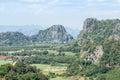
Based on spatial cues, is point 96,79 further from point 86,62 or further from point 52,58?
point 52,58

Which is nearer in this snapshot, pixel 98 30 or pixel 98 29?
pixel 98 30

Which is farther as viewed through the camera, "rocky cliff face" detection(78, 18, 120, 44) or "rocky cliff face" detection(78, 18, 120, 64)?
"rocky cliff face" detection(78, 18, 120, 44)

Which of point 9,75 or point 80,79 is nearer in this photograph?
point 9,75

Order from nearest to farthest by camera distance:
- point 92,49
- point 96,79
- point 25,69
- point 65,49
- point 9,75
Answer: point 9,75, point 25,69, point 96,79, point 92,49, point 65,49

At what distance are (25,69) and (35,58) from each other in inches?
2478

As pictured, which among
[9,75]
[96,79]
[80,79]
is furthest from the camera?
[80,79]

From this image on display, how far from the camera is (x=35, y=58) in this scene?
11394 cm

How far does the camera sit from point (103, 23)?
563 feet

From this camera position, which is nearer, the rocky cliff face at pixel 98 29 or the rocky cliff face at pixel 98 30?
the rocky cliff face at pixel 98 30

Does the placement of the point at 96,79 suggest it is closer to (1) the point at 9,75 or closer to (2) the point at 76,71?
(2) the point at 76,71

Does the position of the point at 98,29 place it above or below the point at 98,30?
above

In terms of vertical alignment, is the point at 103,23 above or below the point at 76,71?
above

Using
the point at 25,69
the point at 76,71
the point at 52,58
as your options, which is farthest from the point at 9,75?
the point at 52,58

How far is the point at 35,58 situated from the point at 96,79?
41.5 metres
